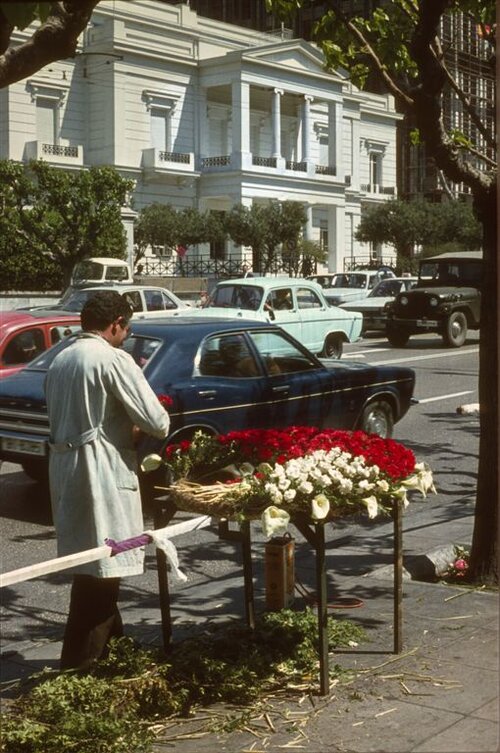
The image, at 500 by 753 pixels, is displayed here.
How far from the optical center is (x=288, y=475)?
4.82m

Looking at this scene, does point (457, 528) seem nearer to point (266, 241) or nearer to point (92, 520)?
point (92, 520)

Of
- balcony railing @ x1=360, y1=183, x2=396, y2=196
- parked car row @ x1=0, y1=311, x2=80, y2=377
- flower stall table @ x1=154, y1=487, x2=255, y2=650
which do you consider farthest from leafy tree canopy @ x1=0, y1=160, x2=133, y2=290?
balcony railing @ x1=360, y1=183, x2=396, y2=196

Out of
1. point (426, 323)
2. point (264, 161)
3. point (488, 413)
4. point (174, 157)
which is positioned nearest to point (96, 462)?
point (488, 413)

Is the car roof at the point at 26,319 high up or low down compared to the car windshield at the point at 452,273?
down

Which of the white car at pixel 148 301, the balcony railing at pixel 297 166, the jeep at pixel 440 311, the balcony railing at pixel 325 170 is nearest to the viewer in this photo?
the white car at pixel 148 301

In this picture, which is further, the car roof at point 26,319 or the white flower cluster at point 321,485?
the car roof at point 26,319

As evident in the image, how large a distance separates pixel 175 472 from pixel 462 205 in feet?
182

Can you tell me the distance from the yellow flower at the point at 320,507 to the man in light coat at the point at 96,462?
2.67 ft

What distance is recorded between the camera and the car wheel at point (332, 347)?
2245 cm

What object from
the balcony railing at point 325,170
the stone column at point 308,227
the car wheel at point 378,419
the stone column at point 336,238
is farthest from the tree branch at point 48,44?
the balcony railing at point 325,170

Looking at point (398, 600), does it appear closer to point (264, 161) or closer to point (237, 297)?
point (237, 297)

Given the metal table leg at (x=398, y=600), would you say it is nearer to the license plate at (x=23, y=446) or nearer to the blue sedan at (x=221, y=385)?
the blue sedan at (x=221, y=385)

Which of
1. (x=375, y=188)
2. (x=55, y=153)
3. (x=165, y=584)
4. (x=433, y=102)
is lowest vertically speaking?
(x=165, y=584)

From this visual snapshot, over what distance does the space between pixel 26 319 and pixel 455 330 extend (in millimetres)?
16177
